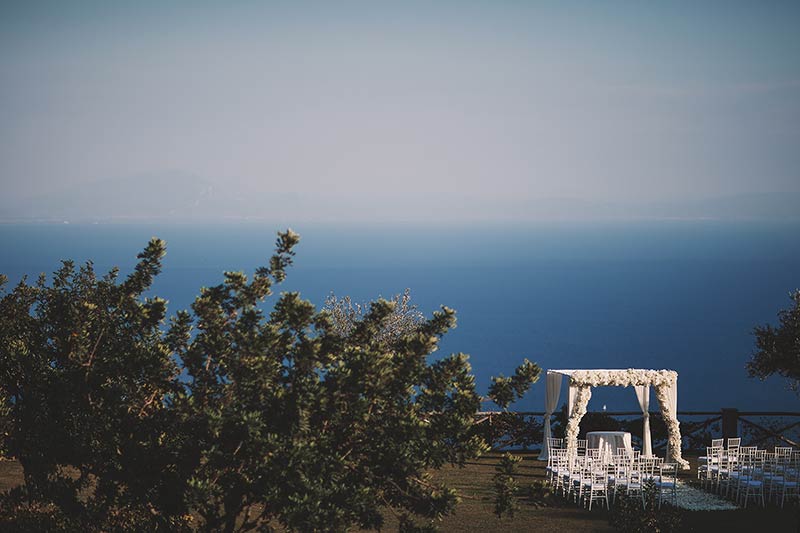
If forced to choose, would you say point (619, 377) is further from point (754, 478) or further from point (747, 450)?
point (754, 478)

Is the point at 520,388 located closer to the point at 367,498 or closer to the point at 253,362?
the point at 367,498

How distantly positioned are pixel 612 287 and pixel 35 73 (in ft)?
344

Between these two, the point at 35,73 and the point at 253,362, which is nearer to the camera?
the point at 253,362

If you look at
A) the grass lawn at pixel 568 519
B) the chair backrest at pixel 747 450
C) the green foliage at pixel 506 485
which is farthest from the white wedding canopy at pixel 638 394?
the green foliage at pixel 506 485

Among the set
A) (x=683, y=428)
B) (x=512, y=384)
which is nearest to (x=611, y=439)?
(x=683, y=428)

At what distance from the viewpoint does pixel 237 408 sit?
8562 millimetres

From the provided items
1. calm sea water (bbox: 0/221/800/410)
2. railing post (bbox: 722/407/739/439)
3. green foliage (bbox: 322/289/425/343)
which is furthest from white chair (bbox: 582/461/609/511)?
calm sea water (bbox: 0/221/800/410)

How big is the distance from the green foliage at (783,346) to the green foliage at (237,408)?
12.0m

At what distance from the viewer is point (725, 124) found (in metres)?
147

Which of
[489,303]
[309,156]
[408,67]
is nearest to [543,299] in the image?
[489,303]

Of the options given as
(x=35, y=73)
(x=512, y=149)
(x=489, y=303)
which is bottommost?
(x=489, y=303)

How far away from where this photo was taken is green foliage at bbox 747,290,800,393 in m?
19.3

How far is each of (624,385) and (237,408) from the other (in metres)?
15.2

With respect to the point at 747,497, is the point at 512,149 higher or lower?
higher
